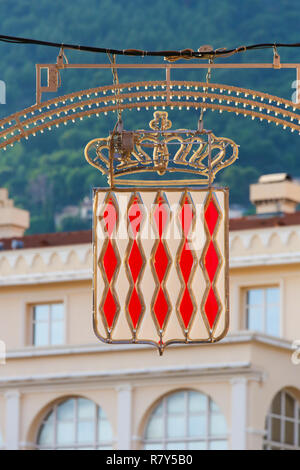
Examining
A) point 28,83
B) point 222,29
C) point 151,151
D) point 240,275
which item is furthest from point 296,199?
point 222,29

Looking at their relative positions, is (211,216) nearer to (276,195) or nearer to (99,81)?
(276,195)

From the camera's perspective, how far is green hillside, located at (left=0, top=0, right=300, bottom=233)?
14950cm

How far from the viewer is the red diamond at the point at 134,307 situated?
14.4m

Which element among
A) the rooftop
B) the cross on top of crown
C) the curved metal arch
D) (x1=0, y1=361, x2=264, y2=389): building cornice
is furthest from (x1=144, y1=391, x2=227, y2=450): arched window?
the curved metal arch

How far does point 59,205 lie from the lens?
497 feet

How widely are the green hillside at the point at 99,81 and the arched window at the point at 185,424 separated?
85.2 m

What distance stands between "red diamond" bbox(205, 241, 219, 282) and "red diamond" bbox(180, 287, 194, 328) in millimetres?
296

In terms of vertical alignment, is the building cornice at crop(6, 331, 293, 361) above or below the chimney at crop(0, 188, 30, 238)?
below

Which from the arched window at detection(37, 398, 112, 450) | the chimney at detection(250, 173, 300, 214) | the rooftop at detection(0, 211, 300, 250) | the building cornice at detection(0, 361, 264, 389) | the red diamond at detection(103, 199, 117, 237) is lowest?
the arched window at detection(37, 398, 112, 450)

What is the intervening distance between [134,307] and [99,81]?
150 m

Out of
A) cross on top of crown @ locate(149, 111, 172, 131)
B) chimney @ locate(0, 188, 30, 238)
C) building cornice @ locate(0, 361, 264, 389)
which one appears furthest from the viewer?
chimney @ locate(0, 188, 30, 238)

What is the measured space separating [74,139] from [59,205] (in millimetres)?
7294

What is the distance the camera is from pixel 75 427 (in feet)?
162

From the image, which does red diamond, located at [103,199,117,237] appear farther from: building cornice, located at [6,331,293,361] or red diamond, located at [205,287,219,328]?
building cornice, located at [6,331,293,361]
